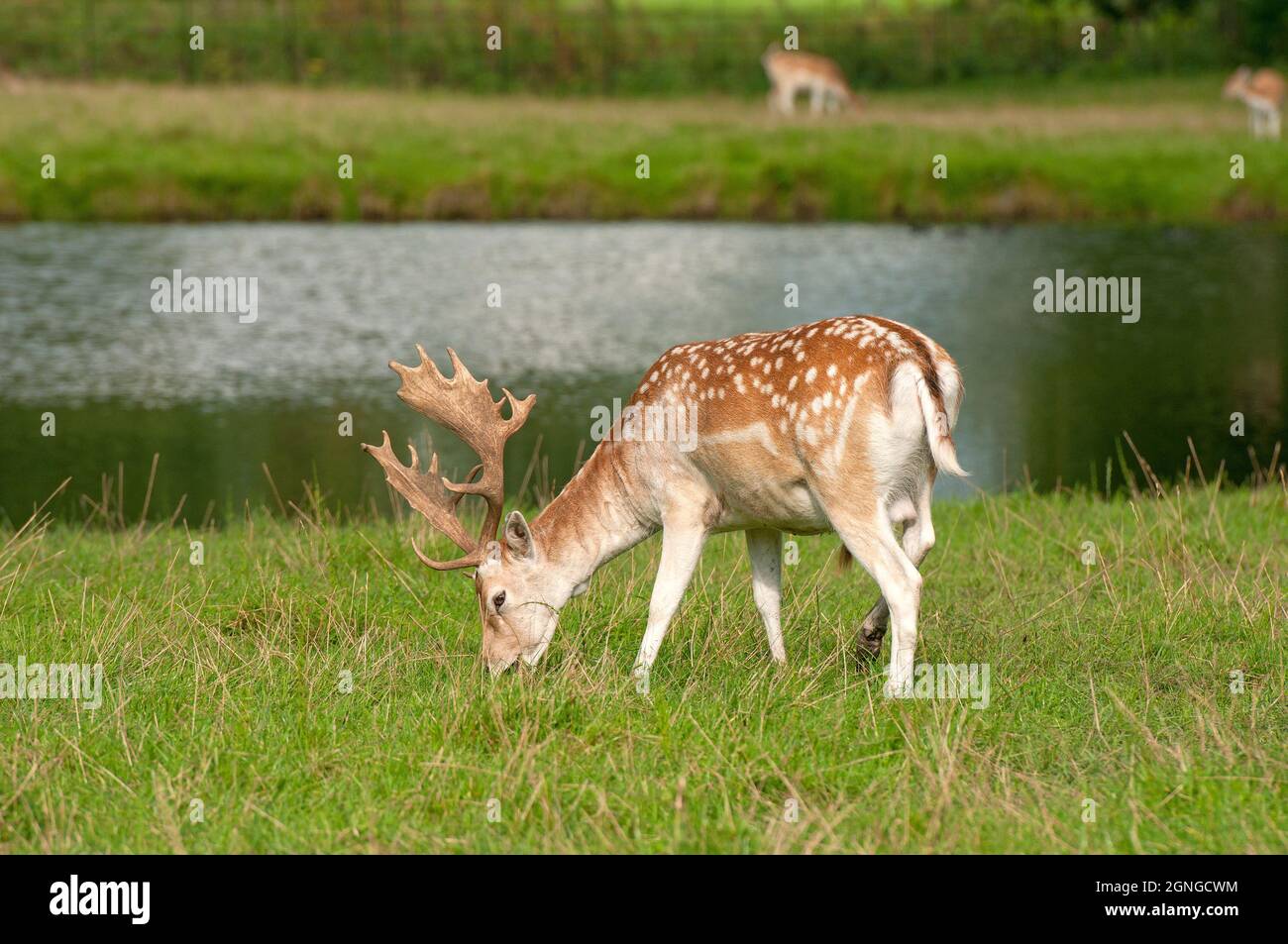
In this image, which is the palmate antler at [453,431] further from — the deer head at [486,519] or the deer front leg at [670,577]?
the deer front leg at [670,577]

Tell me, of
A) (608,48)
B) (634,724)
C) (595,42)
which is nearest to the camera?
(634,724)

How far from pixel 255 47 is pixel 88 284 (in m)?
18.9

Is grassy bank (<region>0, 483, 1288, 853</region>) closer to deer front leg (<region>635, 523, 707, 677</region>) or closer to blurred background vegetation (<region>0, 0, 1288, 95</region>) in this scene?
deer front leg (<region>635, 523, 707, 677</region>)

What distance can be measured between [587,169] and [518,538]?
19893mm

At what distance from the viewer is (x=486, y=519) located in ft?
22.8

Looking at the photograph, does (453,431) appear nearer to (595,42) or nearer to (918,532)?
(918,532)

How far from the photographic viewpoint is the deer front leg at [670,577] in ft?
21.7

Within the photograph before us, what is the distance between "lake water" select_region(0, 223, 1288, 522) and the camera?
48.0ft

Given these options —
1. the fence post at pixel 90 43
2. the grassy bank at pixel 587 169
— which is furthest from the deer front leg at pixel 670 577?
the fence post at pixel 90 43

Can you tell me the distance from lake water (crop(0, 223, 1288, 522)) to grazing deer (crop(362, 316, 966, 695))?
19.1 ft

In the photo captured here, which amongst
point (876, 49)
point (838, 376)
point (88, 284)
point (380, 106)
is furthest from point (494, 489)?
point (876, 49)

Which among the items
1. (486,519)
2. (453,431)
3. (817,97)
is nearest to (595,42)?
(817,97)

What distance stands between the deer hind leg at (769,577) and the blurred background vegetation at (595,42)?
102ft

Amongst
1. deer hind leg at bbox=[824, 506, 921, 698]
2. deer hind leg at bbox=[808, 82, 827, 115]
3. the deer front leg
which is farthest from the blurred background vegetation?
deer hind leg at bbox=[824, 506, 921, 698]
